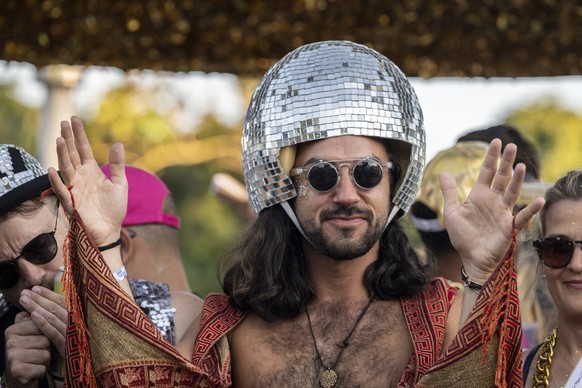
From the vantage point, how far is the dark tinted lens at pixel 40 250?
4094 millimetres

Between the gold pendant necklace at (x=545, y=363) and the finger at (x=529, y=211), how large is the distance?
60 centimetres

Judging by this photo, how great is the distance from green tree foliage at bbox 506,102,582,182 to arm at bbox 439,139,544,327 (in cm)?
2914

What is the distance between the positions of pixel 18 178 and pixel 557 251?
77.7 inches

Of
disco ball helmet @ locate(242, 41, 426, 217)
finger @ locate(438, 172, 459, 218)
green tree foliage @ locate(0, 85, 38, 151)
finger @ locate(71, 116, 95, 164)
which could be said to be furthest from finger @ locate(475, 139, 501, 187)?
green tree foliage @ locate(0, 85, 38, 151)

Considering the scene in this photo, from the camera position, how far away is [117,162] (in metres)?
3.69

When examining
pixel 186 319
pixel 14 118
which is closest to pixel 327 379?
pixel 186 319

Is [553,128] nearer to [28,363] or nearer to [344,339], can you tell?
[344,339]

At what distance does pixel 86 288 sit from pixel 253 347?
0.62m

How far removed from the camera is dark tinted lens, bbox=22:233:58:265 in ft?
13.4

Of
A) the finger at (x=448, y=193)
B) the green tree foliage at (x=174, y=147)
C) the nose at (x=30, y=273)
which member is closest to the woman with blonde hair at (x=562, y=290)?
the finger at (x=448, y=193)

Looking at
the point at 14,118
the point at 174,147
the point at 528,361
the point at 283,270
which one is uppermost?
the point at 283,270

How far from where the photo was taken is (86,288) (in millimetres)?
3643

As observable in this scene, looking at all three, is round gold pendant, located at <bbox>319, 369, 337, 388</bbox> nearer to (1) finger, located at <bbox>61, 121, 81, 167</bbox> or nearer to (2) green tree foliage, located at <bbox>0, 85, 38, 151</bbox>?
(1) finger, located at <bbox>61, 121, 81, 167</bbox>

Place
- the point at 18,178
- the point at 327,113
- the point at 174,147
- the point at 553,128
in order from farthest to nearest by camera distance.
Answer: the point at 553,128 → the point at 174,147 → the point at 18,178 → the point at 327,113
